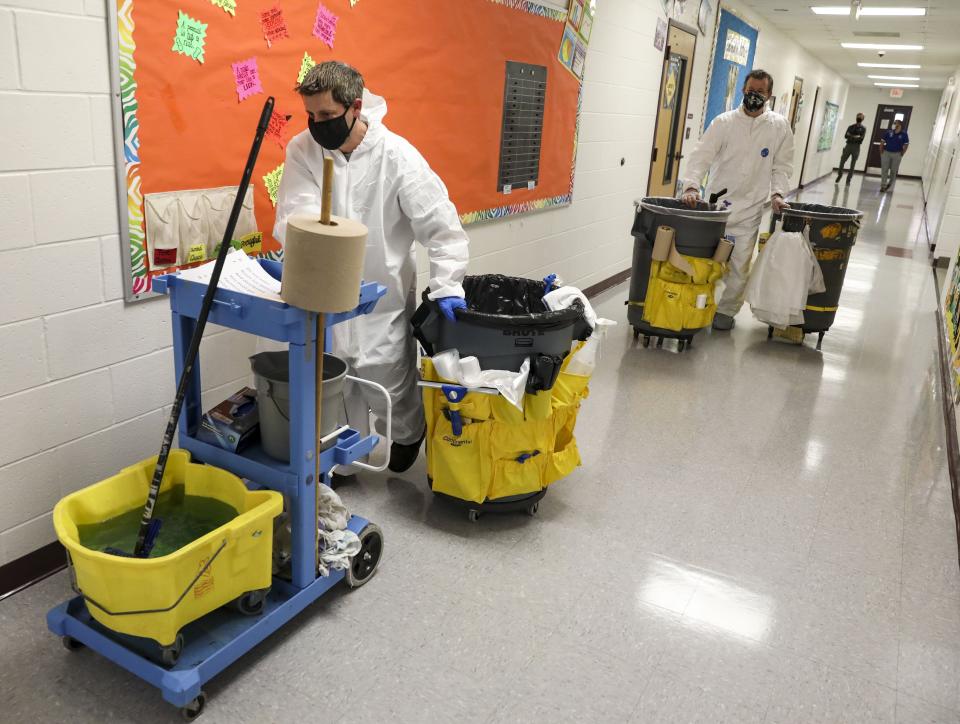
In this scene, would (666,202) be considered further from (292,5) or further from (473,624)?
(473,624)

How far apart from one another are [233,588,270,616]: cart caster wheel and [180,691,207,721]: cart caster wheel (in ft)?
0.64

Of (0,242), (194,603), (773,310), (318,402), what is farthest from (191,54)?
(773,310)

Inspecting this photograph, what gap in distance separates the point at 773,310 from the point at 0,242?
3.94 metres

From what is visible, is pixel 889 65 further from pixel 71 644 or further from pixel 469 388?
pixel 71 644

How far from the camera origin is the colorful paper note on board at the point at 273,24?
2273 millimetres

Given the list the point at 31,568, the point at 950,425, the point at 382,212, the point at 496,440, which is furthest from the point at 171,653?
the point at 950,425

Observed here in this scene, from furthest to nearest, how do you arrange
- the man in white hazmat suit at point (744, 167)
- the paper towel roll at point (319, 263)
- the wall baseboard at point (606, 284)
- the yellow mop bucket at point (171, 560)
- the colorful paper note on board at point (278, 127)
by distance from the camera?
the wall baseboard at point (606, 284) < the man in white hazmat suit at point (744, 167) < the colorful paper note on board at point (278, 127) < the paper towel roll at point (319, 263) < the yellow mop bucket at point (171, 560)

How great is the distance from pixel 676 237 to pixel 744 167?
3.58 ft

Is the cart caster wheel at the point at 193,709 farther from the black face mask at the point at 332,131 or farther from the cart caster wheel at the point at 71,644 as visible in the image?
the black face mask at the point at 332,131

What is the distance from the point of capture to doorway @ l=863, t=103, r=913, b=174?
22.3 m

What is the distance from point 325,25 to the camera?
250cm

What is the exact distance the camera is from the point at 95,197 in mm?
1926

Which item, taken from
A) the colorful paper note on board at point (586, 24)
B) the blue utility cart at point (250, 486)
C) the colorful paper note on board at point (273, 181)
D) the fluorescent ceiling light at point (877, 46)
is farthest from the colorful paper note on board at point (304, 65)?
the fluorescent ceiling light at point (877, 46)

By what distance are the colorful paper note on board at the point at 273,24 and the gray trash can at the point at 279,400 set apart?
3.55ft
